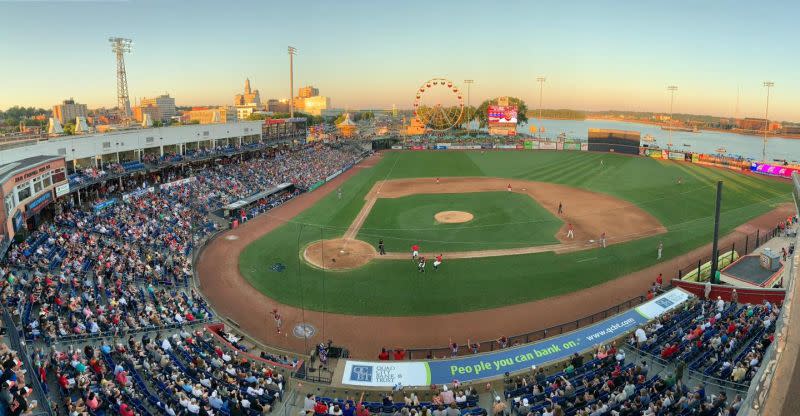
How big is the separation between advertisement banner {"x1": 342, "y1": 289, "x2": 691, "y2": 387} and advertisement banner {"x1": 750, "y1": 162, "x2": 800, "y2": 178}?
57.0 metres

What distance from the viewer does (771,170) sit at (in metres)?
60.9

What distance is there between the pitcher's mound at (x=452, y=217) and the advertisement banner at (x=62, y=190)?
26619mm

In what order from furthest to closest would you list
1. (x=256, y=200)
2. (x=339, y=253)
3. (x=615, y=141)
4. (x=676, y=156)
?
(x=615, y=141), (x=676, y=156), (x=256, y=200), (x=339, y=253)

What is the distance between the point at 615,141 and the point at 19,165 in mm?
82318

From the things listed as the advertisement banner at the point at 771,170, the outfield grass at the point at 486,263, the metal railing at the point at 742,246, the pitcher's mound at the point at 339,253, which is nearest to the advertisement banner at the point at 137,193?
the outfield grass at the point at 486,263

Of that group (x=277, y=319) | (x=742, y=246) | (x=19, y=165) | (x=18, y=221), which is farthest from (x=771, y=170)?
(x=19, y=165)

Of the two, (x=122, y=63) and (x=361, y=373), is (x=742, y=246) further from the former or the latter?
(x=122, y=63)

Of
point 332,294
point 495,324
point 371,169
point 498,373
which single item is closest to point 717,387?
point 498,373

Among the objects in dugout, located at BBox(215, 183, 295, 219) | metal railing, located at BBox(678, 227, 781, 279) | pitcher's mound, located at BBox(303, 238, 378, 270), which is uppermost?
dugout, located at BBox(215, 183, 295, 219)

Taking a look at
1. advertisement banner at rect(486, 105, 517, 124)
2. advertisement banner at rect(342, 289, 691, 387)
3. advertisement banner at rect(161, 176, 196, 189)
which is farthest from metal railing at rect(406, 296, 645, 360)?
advertisement banner at rect(486, 105, 517, 124)

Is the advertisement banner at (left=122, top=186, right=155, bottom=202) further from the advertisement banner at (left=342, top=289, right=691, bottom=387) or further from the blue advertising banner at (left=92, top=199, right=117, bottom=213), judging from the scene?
the advertisement banner at (left=342, top=289, right=691, bottom=387)

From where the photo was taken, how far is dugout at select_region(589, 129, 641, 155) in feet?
263

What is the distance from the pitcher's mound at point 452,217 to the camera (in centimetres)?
3916

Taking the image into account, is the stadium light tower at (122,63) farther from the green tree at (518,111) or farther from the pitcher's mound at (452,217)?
the green tree at (518,111)
